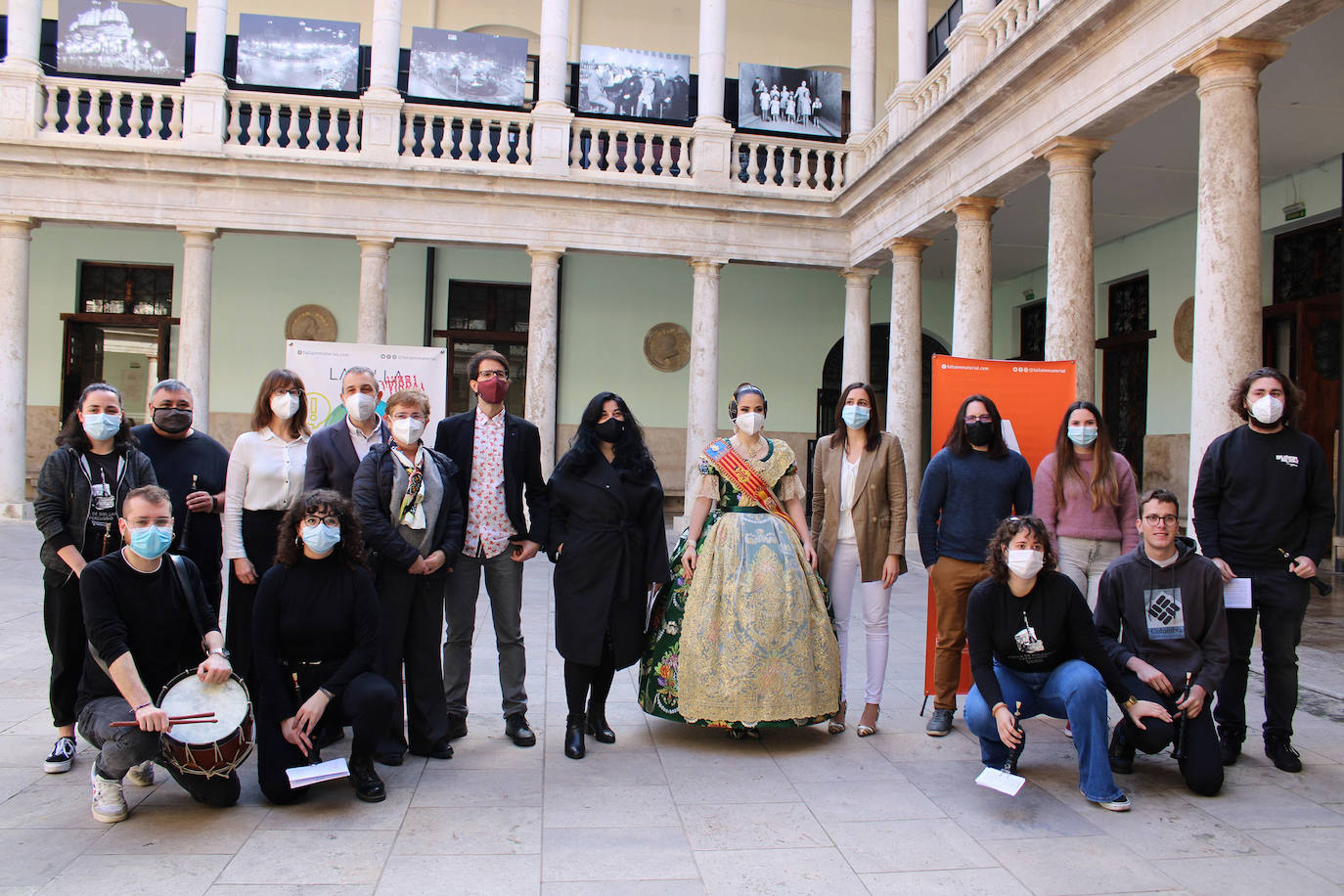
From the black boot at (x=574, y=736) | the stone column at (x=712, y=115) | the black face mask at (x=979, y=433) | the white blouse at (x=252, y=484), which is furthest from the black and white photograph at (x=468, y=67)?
the black boot at (x=574, y=736)

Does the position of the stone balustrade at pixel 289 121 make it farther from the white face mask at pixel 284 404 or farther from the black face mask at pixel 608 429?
the black face mask at pixel 608 429

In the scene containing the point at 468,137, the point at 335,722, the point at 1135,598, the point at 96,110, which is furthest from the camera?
the point at 468,137

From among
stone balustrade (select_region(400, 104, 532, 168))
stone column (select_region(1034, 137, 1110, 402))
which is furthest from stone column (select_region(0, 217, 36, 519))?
stone column (select_region(1034, 137, 1110, 402))

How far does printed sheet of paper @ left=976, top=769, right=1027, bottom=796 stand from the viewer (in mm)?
3976

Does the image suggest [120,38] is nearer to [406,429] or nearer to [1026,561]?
[406,429]

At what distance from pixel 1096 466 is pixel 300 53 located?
46.0 ft

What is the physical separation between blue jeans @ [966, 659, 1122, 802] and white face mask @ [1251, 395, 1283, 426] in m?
1.49

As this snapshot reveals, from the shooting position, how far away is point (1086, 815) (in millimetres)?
3967

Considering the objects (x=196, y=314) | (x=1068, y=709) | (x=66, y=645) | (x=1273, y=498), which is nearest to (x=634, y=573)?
(x=1068, y=709)

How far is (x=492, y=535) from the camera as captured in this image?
4.89 meters

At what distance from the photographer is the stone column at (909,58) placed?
519 inches

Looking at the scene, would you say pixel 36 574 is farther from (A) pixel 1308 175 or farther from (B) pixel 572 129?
(A) pixel 1308 175

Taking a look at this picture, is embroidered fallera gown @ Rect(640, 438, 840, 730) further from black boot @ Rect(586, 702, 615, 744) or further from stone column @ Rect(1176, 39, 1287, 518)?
stone column @ Rect(1176, 39, 1287, 518)

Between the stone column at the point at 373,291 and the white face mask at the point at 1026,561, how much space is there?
38.6 feet
